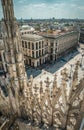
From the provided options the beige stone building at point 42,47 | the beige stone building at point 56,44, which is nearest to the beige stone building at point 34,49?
the beige stone building at point 42,47

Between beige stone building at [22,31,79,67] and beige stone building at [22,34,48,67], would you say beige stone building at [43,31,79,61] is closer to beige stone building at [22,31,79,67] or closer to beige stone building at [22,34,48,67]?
beige stone building at [22,31,79,67]

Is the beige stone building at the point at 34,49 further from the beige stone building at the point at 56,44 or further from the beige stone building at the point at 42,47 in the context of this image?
the beige stone building at the point at 56,44

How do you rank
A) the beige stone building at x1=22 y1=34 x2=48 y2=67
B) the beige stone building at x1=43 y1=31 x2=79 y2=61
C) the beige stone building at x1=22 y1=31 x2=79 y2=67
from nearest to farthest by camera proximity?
the beige stone building at x1=22 y1=34 x2=48 y2=67 → the beige stone building at x1=22 y1=31 x2=79 y2=67 → the beige stone building at x1=43 y1=31 x2=79 y2=61

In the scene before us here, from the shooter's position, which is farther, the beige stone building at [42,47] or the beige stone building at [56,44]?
the beige stone building at [56,44]

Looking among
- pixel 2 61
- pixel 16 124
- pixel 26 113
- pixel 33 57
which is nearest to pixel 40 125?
pixel 26 113

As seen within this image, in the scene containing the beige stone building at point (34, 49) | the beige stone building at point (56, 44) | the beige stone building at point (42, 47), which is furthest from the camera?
the beige stone building at point (56, 44)

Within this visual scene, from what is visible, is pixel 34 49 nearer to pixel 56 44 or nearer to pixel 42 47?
pixel 42 47

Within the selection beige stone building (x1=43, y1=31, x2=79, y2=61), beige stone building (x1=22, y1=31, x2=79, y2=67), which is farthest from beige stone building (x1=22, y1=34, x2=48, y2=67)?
beige stone building (x1=43, y1=31, x2=79, y2=61)
